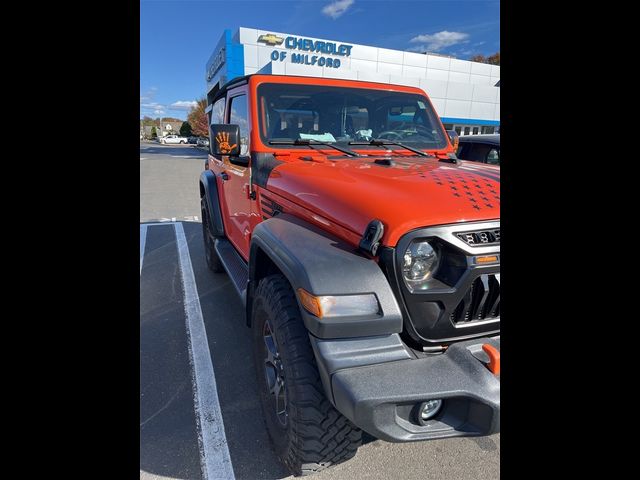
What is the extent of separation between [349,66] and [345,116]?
2439cm

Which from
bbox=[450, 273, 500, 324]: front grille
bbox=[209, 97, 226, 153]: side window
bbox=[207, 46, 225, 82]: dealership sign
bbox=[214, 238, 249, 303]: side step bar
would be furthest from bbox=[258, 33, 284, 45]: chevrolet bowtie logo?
bbox=[450, 273, 500, 324]: front grille

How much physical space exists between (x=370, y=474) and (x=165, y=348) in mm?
2049

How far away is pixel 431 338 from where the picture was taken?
164cm

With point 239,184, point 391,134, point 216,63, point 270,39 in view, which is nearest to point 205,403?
point 239,184

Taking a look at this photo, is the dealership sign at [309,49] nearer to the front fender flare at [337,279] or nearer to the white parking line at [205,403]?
the white parking line at [205,403]

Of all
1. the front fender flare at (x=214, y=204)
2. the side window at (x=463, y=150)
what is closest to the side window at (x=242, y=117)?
the front fender flare at (x=214, y=204)

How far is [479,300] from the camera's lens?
1.67 metres

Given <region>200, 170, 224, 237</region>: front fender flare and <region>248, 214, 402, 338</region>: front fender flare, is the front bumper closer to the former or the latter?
<region>248, 214, 402, 338</region>: front fender flare

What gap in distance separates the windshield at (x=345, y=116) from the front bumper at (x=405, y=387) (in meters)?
1.90

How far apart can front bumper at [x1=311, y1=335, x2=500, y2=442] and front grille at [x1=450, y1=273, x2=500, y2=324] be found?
187 mm

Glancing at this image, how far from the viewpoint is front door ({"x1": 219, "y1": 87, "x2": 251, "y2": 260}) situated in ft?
9.82
